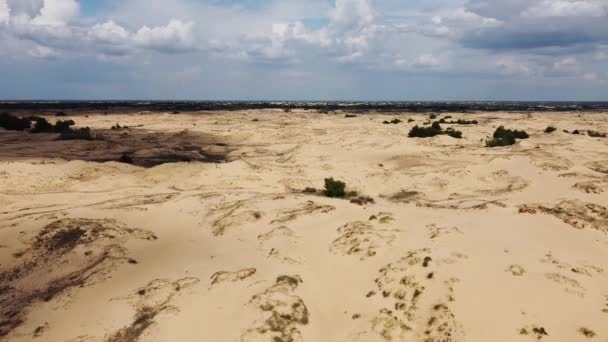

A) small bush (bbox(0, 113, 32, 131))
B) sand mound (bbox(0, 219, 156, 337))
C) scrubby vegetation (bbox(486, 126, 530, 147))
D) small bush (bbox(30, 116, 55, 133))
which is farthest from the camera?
small bush (bbox(0, 113, 32, 131))

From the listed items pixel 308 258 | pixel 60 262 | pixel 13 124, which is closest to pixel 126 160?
pixel 60 262

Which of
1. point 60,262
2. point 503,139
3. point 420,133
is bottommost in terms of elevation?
point 60,262

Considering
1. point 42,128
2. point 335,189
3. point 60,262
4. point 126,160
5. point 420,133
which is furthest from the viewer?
point 42,128

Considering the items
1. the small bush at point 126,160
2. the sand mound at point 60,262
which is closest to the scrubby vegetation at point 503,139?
the small bush at point 126,160

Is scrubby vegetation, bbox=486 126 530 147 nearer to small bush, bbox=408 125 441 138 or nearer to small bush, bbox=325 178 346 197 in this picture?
small bush, bbox=408 125 441 138

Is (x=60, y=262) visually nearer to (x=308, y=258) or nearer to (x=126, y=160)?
(x=308, y=258)

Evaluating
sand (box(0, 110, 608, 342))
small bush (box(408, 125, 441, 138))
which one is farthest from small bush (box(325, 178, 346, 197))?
small bush (box(408, 125, 441, 138))

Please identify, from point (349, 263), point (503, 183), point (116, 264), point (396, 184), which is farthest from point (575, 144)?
point (116, 264)

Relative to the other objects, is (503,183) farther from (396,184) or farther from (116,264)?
(116,264)
